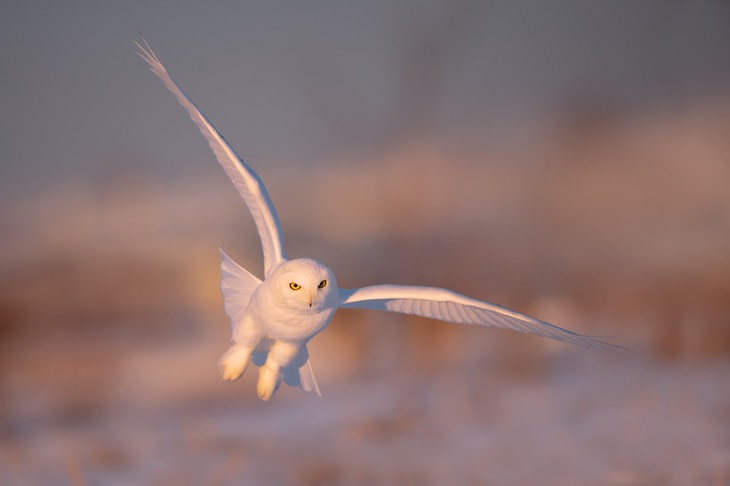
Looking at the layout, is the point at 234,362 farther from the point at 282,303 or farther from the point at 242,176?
the point at 242,176

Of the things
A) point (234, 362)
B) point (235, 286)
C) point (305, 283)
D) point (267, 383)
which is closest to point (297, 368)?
point (267, 383)

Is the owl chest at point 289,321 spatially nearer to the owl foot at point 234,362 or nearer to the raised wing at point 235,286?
the owl foot at point 234,362

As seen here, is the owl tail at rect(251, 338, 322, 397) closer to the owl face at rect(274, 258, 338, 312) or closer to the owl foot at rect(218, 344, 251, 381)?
the owl foot at rect(218, 344, 251, 381)

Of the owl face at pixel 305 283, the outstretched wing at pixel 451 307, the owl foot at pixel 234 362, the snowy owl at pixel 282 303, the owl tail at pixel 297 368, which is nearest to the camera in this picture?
the owl face at pixel 305 283

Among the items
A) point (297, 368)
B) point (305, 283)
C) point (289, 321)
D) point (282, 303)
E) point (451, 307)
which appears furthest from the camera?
point (297, 368)

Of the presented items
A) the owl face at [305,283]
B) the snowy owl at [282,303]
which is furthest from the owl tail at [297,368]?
the owl face at [305,283]

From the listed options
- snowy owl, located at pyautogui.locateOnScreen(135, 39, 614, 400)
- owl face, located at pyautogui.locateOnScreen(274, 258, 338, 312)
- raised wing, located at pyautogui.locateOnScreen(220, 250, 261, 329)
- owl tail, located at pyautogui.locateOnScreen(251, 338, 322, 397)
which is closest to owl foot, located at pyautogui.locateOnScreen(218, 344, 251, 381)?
snowy owl, located at pyautogui.locateOnScreen(135, 39, 614, 400)

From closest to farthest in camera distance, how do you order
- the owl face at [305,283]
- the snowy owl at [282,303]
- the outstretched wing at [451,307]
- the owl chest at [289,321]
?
the owl face at [305,283]
the snowy owl at [282,303]
the owl chest at [289,321]
the outstretched wing at [451,307]
